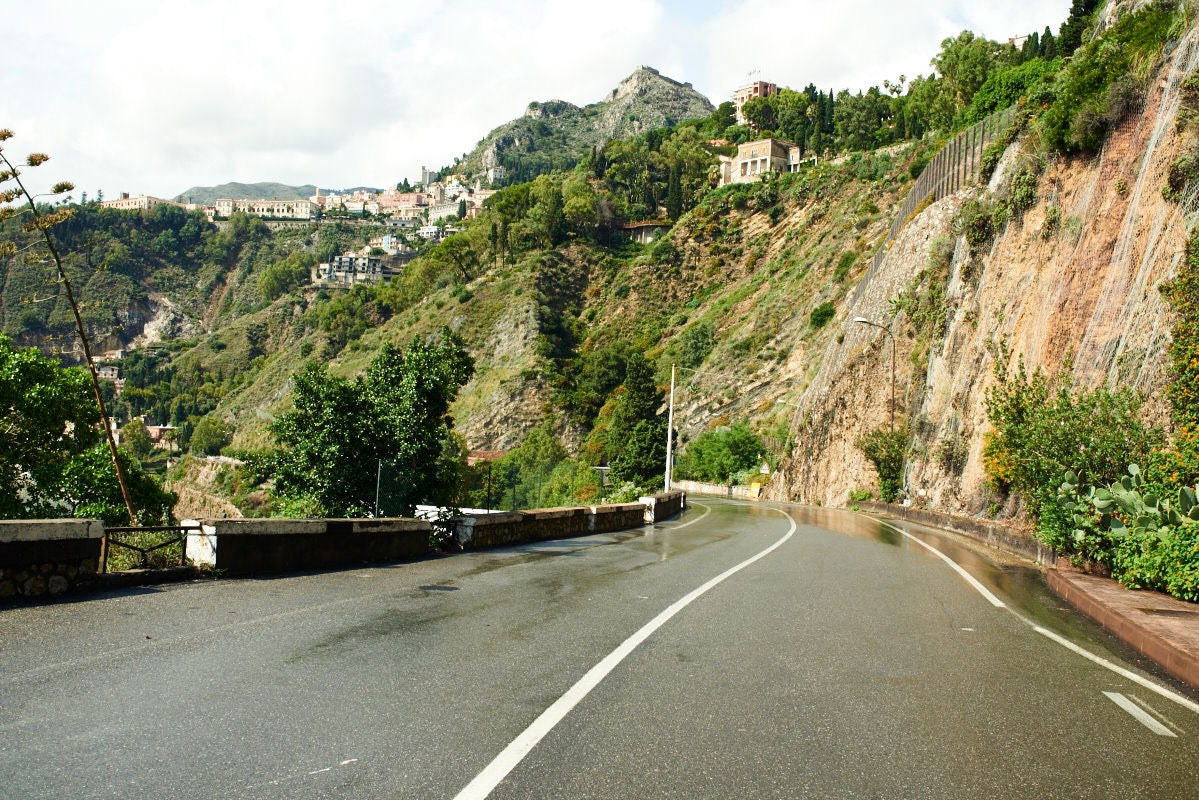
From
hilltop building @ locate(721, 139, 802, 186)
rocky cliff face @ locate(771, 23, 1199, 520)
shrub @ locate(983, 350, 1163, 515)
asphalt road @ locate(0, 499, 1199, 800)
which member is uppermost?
hilltop building @ locate(721, 139, 802, 186)

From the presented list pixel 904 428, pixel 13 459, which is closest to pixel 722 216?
pixel 904 428

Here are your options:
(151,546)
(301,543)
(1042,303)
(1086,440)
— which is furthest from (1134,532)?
(1042,303)

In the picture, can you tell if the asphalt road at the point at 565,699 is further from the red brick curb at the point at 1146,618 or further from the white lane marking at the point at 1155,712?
the red brick curb at the point at 1146,618

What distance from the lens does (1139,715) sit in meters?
5.43

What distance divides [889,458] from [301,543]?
34.5m

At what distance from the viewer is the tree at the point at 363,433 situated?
2831cm

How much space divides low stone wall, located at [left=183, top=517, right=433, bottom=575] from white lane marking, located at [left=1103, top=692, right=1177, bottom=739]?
895 centimetres

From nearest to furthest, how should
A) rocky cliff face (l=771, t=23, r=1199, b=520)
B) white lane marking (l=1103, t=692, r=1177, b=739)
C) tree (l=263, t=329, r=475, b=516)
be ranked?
white lane marking (l=1103, t=692, r=1177, b=739) < rocky cliff face (l=771, t=23, r=1199, b=520) < tree (l=263, t=329, r=475, b=516)

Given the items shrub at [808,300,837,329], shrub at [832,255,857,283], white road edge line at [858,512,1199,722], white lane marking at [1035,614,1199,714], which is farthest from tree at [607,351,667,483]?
white lane marking at [1035,614,1199,714]

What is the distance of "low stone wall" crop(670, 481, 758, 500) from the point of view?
69375 mm

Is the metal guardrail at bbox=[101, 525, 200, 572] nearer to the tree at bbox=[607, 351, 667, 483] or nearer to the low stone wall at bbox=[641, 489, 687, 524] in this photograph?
the low stone wall at bbox=[641, 489, 687, 524]

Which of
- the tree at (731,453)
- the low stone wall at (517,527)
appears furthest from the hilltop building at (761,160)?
the low stone wall at (517,527)

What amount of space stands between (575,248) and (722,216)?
916 inches

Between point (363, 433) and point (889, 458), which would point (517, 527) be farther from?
point (889, 458)
